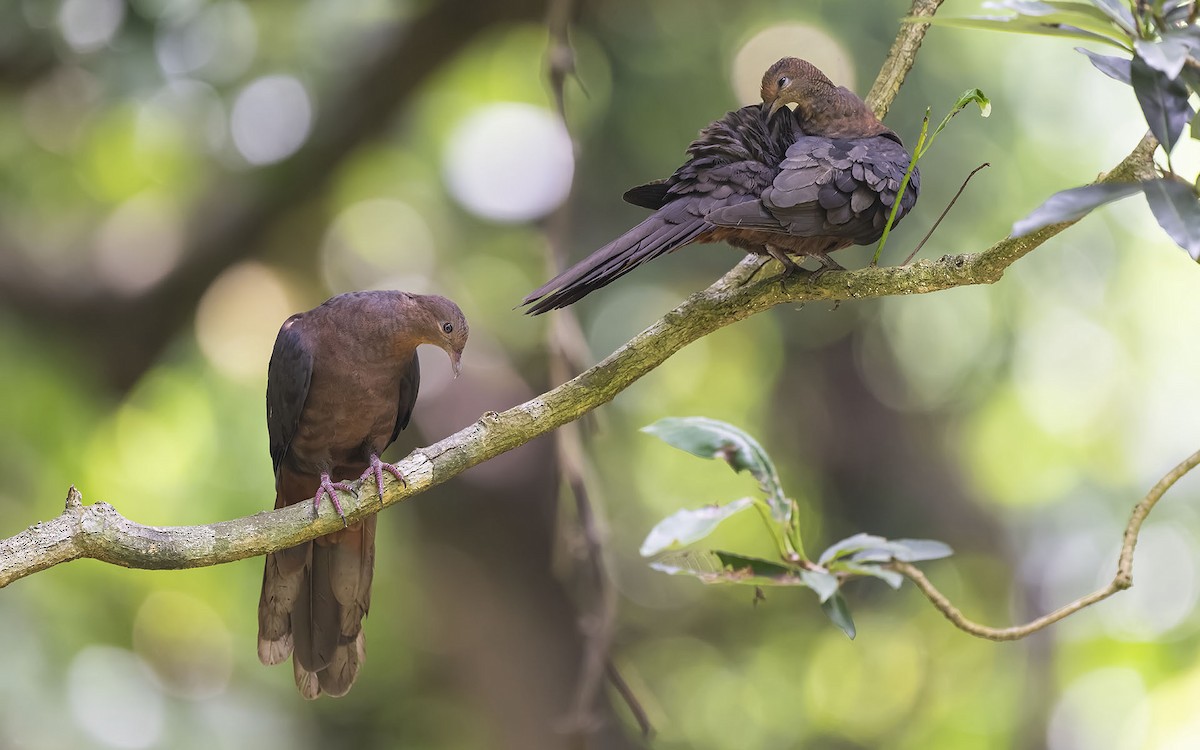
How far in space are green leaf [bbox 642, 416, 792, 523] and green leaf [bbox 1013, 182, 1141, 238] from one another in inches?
39.9

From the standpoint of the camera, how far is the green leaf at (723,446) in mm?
2523

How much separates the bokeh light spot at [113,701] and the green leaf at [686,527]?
3.42 metres

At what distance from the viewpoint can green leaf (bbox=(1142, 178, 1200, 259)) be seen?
5.39 feet

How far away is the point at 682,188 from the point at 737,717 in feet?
15.4

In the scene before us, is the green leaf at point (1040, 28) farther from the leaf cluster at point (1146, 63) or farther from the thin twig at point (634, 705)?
the thin twig at point (634, 705)

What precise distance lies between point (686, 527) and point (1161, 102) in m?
1.28

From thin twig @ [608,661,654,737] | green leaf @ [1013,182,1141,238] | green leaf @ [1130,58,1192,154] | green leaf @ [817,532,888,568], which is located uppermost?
green leaf @ [1130,58,1192,154]

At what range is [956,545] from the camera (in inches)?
232

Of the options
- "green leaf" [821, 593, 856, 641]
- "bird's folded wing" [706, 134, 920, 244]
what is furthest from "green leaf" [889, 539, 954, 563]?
"bird's folded wing" [706, 134, 920, 244]

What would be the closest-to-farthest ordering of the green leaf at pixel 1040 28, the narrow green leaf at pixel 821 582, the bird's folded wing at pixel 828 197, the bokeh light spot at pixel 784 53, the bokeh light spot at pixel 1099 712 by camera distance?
the green leaf at pixel 1040 28, the narrow green leaf at pixel 821 582, the bird's folded wing at pixel 828 197, the bokeh light spot at pixel 784 53, the bokeh light spot at pixel 1099 712

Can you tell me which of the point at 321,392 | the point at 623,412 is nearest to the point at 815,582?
the point at 321,392

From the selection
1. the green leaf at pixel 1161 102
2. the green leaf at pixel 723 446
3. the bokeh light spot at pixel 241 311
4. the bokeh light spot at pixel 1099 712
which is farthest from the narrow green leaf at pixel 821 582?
the bokeh light spot at pixel 1099 712

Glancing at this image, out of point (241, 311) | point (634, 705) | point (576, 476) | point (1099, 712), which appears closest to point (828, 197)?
point (576, 476)

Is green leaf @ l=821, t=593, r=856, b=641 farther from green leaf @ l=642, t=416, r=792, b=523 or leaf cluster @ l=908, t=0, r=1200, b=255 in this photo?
leaf cluster @ l=908, t=0, r=1200, b=255
